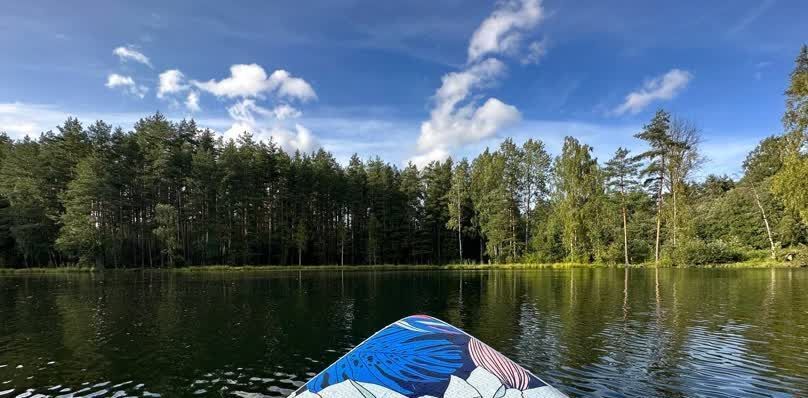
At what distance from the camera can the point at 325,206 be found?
8406 centimetres

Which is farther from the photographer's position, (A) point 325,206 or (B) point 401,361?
(A) point 325,206

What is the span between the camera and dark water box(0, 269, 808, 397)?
1198 centimetres

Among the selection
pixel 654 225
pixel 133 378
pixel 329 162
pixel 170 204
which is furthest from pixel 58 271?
pixel 654 225

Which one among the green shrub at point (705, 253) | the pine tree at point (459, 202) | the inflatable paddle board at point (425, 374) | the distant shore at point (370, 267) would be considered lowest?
the distant shore at point (370, 267)

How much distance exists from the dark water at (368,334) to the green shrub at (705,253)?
102 ft

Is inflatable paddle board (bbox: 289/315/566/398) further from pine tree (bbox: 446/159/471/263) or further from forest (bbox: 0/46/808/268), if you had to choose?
pine tree (bbox: 446/159/471/263)

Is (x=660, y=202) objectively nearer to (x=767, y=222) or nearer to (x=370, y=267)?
(x=767, y=222)

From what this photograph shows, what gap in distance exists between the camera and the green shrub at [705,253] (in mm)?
61406

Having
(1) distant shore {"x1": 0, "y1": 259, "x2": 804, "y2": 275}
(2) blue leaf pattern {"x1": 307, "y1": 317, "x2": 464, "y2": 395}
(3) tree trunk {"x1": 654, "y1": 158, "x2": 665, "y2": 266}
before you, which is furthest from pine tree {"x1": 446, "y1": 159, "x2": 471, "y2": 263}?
(2) blue leaf pattern {"x1": 307, "y1": 317, "x2": 464, "y2": 395}

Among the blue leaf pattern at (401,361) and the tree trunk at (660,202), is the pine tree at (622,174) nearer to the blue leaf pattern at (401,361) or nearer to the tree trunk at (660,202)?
the tree trunk at (660,202)

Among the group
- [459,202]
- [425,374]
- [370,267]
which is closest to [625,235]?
[459,202]

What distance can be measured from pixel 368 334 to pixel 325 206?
221 feet

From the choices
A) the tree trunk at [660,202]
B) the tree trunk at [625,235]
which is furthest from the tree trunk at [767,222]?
the tree trunk at [625,235]

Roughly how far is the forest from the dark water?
35751 mm
